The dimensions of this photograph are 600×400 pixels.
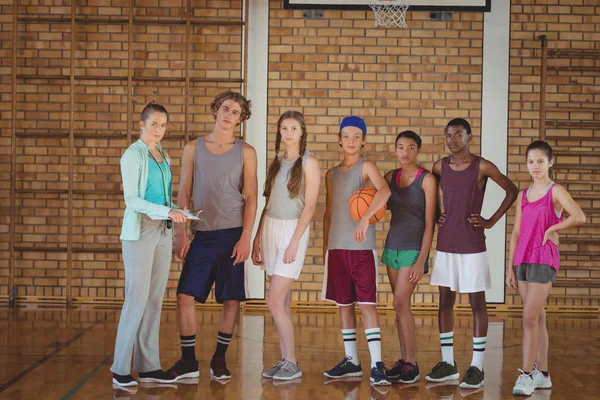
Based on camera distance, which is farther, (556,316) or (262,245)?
(556,316)

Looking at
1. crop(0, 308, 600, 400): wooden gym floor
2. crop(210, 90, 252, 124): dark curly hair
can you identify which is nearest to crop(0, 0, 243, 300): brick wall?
crop(0, 308, 600, 400): wooden gym floor

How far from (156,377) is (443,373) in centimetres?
169

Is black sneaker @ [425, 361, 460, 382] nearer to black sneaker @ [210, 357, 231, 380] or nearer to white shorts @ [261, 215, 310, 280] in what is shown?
white shorts @ [261, 215, 310, 280]

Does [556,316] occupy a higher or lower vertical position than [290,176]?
lower

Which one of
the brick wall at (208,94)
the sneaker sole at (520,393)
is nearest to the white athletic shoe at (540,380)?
the sneaker sole at (520,393)

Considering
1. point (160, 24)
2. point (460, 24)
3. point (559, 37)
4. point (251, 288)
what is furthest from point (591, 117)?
point (160, 24)

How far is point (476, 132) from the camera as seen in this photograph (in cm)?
780

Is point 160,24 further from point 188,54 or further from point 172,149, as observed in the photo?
point 172,149

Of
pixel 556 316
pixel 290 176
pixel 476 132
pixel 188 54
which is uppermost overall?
pixel 188 54

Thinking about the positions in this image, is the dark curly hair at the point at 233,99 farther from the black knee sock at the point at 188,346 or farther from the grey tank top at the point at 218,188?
the black knee sock at the point at 188,346

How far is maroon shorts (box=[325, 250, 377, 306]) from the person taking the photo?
4.57 m

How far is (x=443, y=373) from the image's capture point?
15.1ft

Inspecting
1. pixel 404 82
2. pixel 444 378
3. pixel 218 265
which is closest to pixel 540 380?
pixel 444 378

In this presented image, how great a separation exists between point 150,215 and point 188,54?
12.7ft
